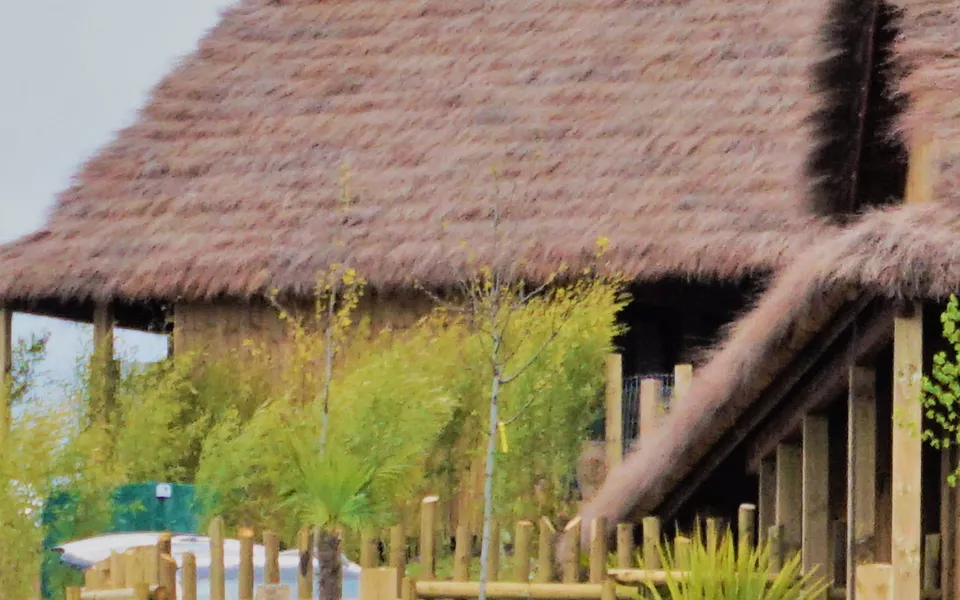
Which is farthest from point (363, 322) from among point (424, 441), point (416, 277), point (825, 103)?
point (825, 103)

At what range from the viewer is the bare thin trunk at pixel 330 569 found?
7.29 metres

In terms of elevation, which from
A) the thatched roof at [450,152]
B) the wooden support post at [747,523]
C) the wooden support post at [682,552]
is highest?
the thatched roof at [450,152]

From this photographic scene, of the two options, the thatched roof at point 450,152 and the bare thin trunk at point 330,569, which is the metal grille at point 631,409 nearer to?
the thatched roof at point 450,152

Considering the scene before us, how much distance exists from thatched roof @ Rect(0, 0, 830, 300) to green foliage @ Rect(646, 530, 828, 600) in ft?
13.5

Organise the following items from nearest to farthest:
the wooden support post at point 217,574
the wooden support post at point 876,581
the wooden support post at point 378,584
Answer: the wooden support post at point 876,581
the wooden support post at point 378,584
the wooden support post at point 217,574

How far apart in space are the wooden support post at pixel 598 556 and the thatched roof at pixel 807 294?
0.35 m

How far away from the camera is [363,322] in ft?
41.5

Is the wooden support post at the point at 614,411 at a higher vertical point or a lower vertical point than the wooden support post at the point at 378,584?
higher

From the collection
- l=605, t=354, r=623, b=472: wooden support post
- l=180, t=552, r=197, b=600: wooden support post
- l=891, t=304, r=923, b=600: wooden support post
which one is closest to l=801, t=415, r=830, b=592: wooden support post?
l=891, t=304, r=923, b=600: wooden support post

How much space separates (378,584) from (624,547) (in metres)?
1.14

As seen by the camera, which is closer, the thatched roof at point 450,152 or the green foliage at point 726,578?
the green foliage at point 726,578

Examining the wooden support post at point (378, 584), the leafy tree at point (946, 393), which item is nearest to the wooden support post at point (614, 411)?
the leafy tree at point (946, 393)

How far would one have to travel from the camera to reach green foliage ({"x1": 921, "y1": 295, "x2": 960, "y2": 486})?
689 cm

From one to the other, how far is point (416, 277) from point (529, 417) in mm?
1667
